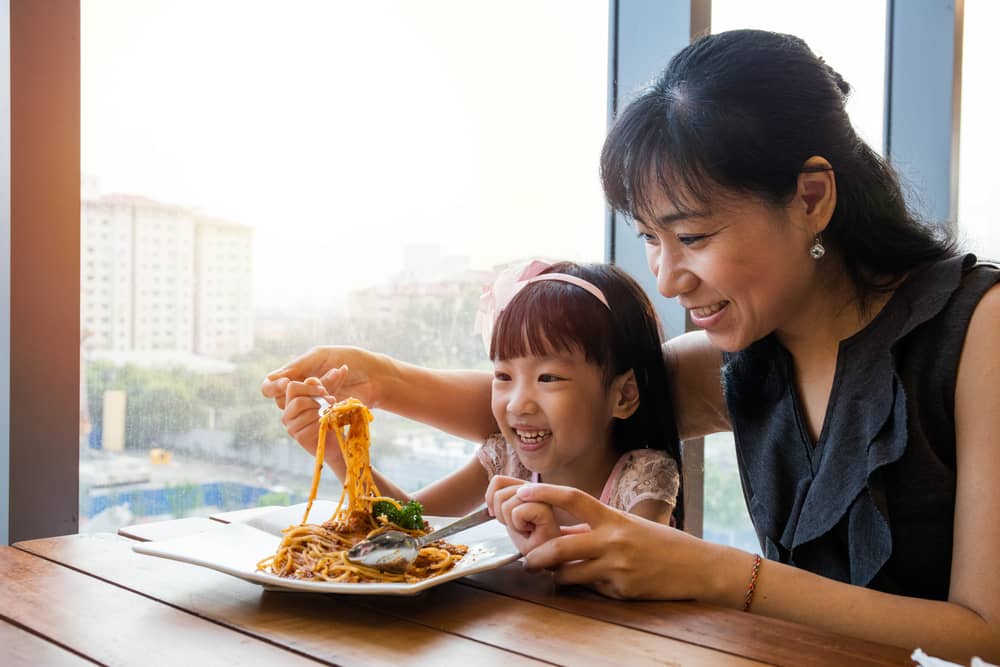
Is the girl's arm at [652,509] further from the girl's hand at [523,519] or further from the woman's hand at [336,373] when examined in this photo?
the woman's hand at [336,373]

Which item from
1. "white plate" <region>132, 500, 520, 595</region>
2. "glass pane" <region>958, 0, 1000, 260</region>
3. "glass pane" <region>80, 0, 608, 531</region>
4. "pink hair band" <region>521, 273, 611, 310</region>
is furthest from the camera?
"glass pane" <region>958, 0, 1000, 260</region>

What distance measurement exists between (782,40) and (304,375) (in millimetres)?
1029

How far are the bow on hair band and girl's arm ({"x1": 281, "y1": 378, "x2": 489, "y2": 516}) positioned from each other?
0.32 metres

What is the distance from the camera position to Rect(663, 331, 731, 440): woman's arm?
184cm

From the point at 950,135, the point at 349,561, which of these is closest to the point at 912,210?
the point at 349,561

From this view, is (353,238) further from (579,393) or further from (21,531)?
(21,531)

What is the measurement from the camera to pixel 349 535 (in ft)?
4.21

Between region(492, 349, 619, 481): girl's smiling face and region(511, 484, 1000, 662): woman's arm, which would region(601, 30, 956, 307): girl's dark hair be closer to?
region(492, 349, 619, 481): girl's smiling face

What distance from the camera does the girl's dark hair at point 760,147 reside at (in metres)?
1.35

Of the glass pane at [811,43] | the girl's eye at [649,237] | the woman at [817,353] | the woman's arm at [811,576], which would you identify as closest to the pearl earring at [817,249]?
the woman at [817,353]

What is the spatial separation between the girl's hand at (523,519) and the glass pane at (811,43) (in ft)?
5.72

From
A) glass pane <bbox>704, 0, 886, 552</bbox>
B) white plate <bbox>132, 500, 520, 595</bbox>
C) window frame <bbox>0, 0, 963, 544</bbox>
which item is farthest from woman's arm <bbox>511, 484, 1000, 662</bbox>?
glass pane <bbox>704, 0, 886, 552</bbox>

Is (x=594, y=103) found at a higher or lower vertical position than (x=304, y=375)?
higher

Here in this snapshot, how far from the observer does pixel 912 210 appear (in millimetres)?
1544
